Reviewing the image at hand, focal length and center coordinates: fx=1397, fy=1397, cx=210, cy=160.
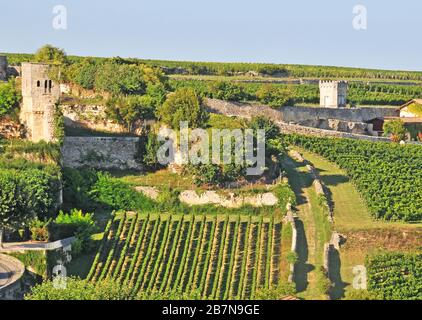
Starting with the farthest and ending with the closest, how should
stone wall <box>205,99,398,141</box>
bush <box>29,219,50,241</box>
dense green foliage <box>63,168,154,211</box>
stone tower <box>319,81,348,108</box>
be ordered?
1. stone tower <box>319,81,348,108</box>
2. stone wall <box>205,99,398,141</box>
3. dense green foliage <box>63,168,154,211</box>
4. bush <box>29,219,50,241</box>

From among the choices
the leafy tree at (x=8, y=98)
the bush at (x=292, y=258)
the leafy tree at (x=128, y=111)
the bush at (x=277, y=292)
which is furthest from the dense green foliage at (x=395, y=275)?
the leafy tree at (x=8, y=98)

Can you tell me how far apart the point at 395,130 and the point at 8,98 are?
78.5ft

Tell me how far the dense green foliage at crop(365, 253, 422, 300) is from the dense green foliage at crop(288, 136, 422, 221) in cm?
477

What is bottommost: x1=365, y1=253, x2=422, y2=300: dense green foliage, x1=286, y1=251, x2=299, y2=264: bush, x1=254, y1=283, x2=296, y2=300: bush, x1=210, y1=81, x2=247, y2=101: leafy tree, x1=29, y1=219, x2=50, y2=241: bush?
x1=365, y1=253, x2=422, y2=300: dense green foliage

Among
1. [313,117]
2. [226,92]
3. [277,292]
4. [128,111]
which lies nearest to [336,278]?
Result: [277,292]

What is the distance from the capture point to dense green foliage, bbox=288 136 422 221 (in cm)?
6164

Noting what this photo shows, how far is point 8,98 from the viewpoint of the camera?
6231 cm

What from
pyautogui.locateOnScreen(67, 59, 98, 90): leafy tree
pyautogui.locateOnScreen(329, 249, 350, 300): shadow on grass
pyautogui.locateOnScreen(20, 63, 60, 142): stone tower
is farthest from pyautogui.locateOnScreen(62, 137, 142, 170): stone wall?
pyautogui.locateOnScreen(329, 249, 350, 300): shadow on grass

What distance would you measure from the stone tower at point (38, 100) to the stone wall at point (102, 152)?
143 centimetres

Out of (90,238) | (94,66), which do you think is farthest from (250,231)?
(94,66)

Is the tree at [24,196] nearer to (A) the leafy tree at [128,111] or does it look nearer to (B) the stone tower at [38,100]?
(B) the stone tower at [38,100]

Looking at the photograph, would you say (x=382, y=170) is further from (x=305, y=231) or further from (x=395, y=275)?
(x=395, y=275)

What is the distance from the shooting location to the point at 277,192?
5997 centimetres

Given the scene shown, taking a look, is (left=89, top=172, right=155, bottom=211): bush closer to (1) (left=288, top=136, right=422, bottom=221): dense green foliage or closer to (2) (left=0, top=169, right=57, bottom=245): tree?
(2) (left=0, top=169, right=57, bottom=245): tree
